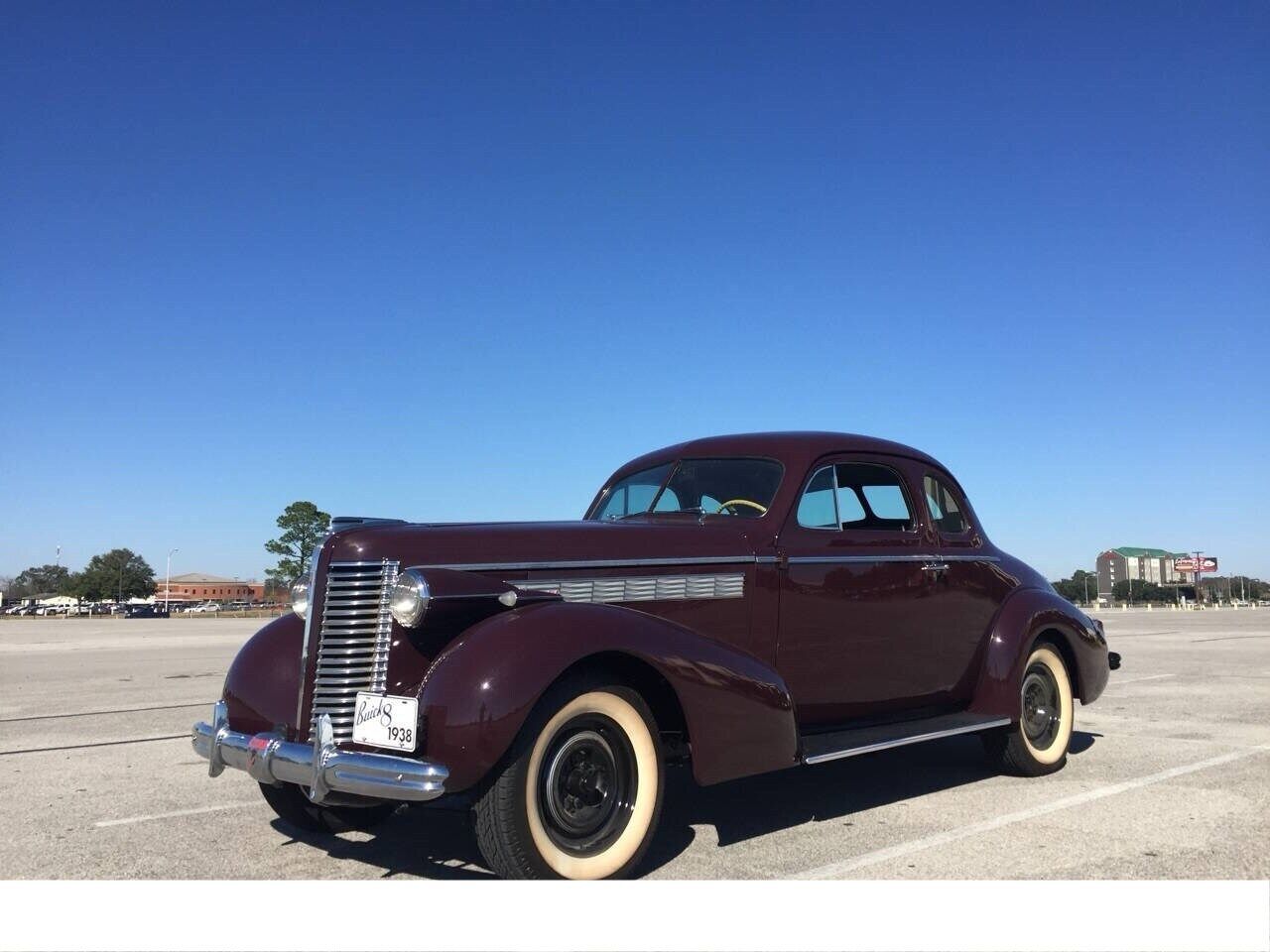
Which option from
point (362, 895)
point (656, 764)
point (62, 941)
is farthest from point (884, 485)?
point (62, 941)

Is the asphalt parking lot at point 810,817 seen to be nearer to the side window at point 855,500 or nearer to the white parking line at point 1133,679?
the side window at point 855,500

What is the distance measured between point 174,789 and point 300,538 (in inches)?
2963

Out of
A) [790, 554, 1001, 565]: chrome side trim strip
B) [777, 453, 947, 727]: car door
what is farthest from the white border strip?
[790, 554, 1001, 565]: chrome side trim strip

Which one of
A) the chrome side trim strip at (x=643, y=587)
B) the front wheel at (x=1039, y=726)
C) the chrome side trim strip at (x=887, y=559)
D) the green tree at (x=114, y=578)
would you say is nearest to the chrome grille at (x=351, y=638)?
the chrome side trim strip at (x=643, y=587)

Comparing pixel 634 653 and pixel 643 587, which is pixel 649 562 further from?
pixel 634 653

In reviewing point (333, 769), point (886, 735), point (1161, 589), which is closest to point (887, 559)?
point (886, 735)

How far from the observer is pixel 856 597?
5188 mm

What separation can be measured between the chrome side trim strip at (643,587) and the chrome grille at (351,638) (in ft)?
1.79

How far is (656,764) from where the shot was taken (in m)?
3.83

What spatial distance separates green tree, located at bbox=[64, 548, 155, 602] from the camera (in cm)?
10125

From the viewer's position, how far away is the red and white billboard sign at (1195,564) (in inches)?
5359

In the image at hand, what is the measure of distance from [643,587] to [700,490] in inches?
45.6

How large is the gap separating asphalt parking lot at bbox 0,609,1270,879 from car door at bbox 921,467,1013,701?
2.42 feet

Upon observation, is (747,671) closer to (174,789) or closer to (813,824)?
(813,824)
